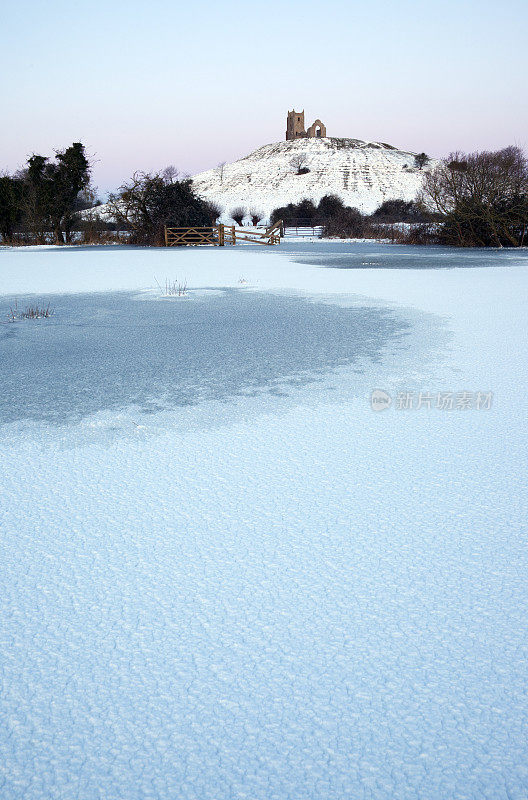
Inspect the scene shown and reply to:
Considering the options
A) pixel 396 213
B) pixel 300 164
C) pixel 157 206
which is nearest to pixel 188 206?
pixel 157 206

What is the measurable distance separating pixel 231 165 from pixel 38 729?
146560 mm

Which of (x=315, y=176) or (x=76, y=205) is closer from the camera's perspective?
(x=76, y=205)

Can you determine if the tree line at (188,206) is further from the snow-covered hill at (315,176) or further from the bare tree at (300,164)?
the bare tree at (300,164)

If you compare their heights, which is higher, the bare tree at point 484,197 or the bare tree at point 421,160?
the bare tree at point 421,160

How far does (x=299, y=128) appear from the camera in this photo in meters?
150

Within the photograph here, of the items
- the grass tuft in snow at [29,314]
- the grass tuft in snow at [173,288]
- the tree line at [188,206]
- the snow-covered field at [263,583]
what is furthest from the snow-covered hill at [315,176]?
the snow-covered field at [263,583]

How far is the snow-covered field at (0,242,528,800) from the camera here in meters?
2.03

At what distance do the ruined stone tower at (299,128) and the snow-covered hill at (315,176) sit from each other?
13.4 ft

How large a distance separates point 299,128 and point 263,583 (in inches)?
6292

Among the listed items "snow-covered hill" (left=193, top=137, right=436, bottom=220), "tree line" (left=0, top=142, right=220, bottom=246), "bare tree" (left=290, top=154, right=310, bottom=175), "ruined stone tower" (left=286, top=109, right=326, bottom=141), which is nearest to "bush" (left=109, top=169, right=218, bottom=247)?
"tree line" (left=0, top=142, right=220, bottom=246)

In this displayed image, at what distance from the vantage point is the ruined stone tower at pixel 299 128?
14788 centimetres

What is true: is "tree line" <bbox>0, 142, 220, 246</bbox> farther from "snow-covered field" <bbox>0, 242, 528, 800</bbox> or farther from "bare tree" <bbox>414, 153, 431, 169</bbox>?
"bare tree" <bbox>414, 153, 431, 169</bbox>

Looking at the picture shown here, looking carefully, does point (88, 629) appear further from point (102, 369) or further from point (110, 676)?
point (102, 369)

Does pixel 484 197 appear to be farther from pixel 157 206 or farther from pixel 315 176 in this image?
pixel 315 176
